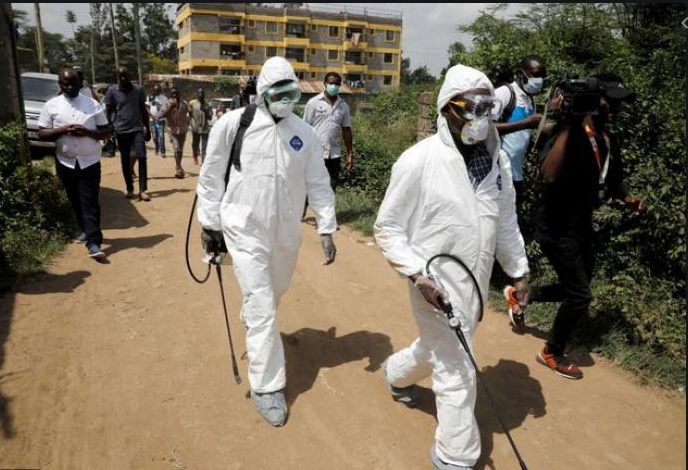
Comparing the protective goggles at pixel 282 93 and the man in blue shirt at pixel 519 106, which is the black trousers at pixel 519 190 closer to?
the man in blue shirt at pixel 519 106

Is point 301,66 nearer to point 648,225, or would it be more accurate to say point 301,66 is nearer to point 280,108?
point 648,225

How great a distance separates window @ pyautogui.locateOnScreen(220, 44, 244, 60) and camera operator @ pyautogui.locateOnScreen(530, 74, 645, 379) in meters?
54.7

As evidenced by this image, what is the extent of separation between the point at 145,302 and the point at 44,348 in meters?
1.03

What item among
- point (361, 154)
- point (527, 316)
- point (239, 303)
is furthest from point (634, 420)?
point (361, 154)

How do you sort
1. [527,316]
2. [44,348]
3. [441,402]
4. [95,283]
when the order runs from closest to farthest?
[441,402]
[44,348]
[527,316]
[95,283]

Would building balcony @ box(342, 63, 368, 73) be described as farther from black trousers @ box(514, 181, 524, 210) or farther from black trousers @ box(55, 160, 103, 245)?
black trousers @ box(514, 181, 524, 210)

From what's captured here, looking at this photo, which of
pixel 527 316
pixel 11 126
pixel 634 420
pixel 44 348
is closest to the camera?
pixel 634 420

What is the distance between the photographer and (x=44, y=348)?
4.03 meters

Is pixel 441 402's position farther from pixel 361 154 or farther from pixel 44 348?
pixel 361 154

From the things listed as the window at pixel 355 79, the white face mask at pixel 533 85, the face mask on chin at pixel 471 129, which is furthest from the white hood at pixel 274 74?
the window at pixel 355 79

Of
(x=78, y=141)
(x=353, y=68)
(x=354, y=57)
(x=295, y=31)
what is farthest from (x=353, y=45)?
(x=78, y=141)

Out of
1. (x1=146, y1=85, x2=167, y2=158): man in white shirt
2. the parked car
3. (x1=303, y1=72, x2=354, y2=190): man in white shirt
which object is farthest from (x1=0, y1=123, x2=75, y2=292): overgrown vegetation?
(x1=146, y1=85, x2=167, y2=158): man in white shirt

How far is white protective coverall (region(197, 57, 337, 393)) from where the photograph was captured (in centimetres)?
337

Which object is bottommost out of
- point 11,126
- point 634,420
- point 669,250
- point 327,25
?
point 634,420
